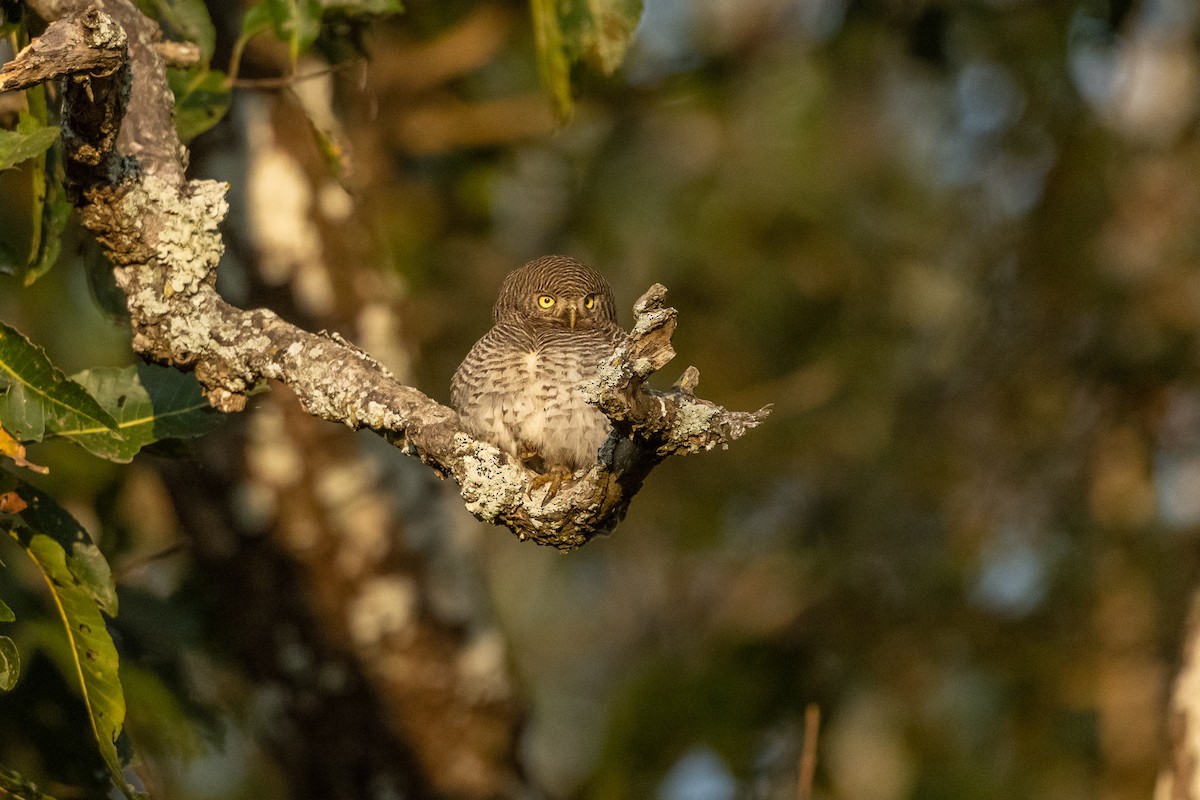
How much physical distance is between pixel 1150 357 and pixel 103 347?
17.7 ft

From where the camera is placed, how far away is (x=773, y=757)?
20.5 ft

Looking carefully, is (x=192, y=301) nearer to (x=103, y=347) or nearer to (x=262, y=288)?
(x=262, y=288)

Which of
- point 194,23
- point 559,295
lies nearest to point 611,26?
point 559,295

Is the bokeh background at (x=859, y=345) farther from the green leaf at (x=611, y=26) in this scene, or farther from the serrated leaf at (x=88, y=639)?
the serrated leaf at (x=88, y=639)

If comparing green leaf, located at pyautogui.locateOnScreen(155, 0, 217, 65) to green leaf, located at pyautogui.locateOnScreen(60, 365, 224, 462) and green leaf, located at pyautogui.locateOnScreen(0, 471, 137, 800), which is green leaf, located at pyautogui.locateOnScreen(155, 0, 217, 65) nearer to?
green leaf, located at pyautogui.locateOnScreen(60, 365, 224, 462)

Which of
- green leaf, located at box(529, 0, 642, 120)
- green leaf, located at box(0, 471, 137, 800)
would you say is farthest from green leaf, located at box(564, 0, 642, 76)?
green leaf, located at box(0, 471, 137, 800)

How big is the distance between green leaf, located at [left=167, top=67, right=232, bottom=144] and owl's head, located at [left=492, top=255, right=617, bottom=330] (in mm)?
864

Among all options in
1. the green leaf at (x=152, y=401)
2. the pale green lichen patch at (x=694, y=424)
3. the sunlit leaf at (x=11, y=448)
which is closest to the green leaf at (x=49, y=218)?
the green leaf at (x=152, y=401)

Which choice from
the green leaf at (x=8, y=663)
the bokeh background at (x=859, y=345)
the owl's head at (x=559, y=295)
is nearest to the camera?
the green leaf at (x=8, y=663)

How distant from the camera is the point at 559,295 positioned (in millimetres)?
3658

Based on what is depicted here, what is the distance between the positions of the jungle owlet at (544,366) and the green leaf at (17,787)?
3.92 feet

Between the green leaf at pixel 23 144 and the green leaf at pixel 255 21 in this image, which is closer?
the green leaf at pixel 23 144

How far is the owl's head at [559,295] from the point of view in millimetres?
3637

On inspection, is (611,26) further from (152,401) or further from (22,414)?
(22,414)
